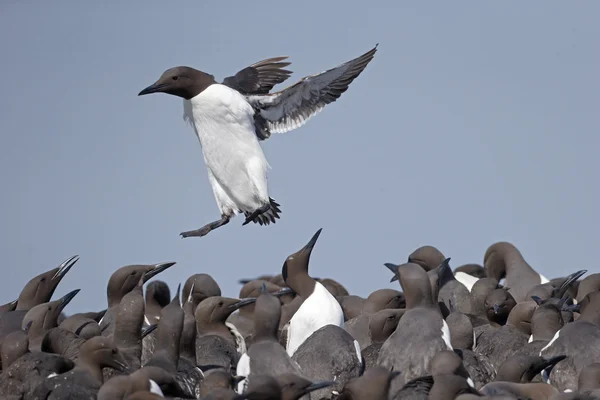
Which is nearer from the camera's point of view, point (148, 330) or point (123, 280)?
point (148, 330)

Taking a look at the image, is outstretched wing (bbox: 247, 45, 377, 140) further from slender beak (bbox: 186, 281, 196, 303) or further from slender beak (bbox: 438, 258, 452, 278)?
slender beak (bbox: 438, 258, 452, 278)

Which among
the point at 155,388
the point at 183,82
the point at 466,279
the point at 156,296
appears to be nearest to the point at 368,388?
the point at 155,388

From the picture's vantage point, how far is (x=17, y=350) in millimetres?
13352

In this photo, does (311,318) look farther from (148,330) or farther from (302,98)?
(302,98)

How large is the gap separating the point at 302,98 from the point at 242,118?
75cm

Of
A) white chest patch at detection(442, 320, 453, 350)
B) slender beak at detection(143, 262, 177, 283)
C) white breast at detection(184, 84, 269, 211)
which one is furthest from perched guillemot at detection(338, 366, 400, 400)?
white breast at detection(184, 84, 269, 211)

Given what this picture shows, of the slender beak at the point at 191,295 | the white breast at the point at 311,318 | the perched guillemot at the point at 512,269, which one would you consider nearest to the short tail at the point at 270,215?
the slender beak at the point at 191,295

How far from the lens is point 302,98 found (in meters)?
18.0

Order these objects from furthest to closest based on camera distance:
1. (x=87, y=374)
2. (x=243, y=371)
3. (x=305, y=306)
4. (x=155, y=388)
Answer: (x=305, y=306) → (x=243, y=371) → (x=87, y=374) → (x=155, y=388)

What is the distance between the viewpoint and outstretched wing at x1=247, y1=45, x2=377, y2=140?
17.6 meters

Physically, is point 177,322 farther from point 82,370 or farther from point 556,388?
point 556,388

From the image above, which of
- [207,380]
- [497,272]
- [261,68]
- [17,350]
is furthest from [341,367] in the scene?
[497,272]

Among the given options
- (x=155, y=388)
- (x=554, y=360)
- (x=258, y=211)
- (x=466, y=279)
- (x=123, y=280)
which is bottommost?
(x=554, y=360)

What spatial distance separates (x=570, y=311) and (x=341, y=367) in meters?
3.42
